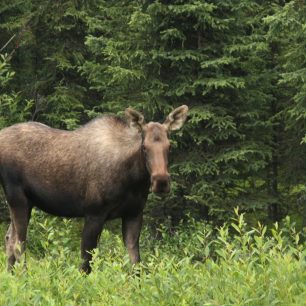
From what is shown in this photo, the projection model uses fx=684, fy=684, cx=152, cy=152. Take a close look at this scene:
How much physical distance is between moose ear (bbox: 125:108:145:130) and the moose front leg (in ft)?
4.25

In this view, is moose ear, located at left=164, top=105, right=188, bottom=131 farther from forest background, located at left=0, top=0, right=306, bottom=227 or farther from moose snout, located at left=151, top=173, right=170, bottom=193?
forest background, located at left=0, top=0, right=306, bottom=227

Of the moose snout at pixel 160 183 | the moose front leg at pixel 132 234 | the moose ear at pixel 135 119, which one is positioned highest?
the moose ear at pixel 135 119

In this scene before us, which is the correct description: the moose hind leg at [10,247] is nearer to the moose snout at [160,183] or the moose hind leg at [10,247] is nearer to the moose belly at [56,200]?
the moose belly at [56,200]

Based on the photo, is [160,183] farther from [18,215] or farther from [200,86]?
[200,86]

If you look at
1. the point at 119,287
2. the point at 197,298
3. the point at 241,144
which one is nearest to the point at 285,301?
the point at 197,298

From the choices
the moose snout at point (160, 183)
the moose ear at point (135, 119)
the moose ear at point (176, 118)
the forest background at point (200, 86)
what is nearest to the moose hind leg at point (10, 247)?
the moose ear at point (135, 119)

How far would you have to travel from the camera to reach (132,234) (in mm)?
9891

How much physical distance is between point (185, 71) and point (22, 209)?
557cm

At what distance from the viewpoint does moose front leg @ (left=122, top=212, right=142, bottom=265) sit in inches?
387

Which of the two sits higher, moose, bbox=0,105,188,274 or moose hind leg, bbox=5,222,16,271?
moose, bbox=0,105,188,274

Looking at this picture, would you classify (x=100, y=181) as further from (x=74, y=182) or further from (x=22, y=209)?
(x=22, y=209)

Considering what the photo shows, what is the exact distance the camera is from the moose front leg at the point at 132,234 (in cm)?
983

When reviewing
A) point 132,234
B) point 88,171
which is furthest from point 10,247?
point 132,234

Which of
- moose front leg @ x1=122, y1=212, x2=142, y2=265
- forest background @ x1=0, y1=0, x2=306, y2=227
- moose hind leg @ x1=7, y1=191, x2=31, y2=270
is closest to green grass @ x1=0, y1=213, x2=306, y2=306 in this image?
moose front leg @ x1=122, y1=212, x2=142, y2=265
